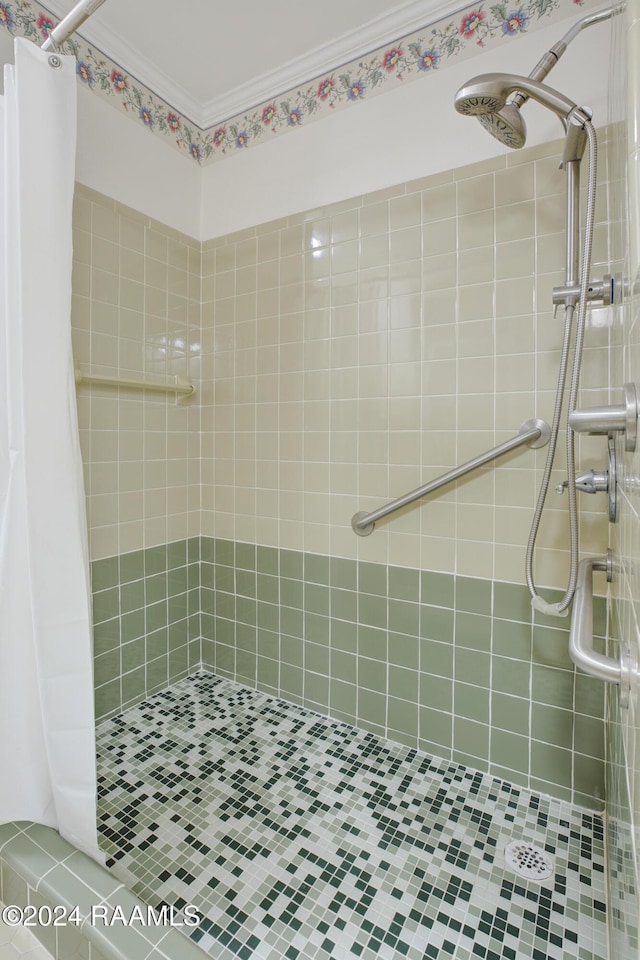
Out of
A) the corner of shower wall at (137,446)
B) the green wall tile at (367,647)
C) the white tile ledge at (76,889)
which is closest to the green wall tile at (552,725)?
the green wall tile at (367,647)

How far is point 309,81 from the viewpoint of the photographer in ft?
5.47

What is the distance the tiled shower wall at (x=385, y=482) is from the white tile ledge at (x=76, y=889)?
0.60 m

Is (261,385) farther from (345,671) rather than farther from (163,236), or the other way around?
(345,671)

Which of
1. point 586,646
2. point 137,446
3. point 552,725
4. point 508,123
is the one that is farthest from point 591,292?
point 137,446

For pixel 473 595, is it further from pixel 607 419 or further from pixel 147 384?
pixel 147 384

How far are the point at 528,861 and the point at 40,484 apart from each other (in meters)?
1.38

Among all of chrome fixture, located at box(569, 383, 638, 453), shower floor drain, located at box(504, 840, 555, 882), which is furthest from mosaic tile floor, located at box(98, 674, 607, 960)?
chrome fixture, located at box(569, 383, 638, 453)

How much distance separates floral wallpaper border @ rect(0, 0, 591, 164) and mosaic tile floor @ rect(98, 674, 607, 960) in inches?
80.9

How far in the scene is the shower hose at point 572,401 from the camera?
3.45 ft

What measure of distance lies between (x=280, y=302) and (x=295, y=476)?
0.62 metres

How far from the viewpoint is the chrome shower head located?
103cm

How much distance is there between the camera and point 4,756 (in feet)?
3.62

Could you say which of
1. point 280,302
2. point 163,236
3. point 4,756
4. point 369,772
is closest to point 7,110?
point 163,236

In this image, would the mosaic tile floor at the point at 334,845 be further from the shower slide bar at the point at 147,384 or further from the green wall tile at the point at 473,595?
the shower slide bar at the point at 147,384
